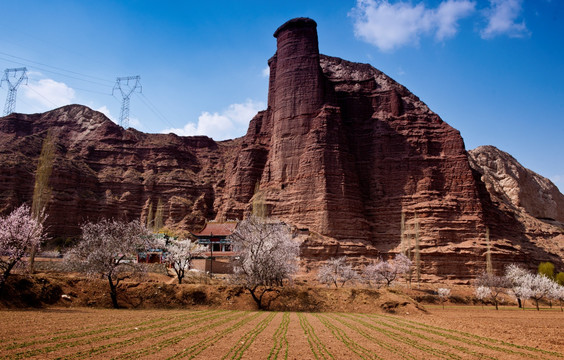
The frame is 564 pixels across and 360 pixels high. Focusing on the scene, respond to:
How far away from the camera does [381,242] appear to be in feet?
230

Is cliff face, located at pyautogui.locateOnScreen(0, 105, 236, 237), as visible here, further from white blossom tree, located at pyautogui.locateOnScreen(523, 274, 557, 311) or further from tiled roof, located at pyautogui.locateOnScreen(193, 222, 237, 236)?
white blossom tree, located at pyautogui.locateOnScreen(523, 274, 557, 311)

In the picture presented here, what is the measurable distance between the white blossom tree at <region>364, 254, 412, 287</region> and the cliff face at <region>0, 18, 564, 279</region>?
3358 millimetres

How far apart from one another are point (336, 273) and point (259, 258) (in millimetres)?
26120

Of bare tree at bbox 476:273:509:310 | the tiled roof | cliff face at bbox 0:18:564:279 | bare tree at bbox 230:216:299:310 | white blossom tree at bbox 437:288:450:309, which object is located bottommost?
white blossom tree at bbox 437:288:450:309

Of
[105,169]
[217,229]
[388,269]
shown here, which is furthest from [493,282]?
[105,169]

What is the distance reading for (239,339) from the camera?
17.1m

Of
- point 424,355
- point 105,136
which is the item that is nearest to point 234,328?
point 424,355

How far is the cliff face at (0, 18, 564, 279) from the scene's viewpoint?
67.1 metres

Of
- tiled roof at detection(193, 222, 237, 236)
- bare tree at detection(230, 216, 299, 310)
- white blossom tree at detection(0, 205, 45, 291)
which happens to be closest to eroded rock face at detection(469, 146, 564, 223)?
tiled roof at detection(193, 222, 237, 236)

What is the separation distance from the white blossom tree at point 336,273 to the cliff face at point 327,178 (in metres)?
4.30

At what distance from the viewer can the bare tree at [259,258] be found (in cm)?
3241

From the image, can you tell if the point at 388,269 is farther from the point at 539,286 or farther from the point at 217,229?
the point at 217,229

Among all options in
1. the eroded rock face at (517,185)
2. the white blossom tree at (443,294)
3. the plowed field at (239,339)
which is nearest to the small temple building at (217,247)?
the white blossom tree at (443,294)

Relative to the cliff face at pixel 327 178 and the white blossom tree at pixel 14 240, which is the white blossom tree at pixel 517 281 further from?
the white blossom tree at pixel 14 240
